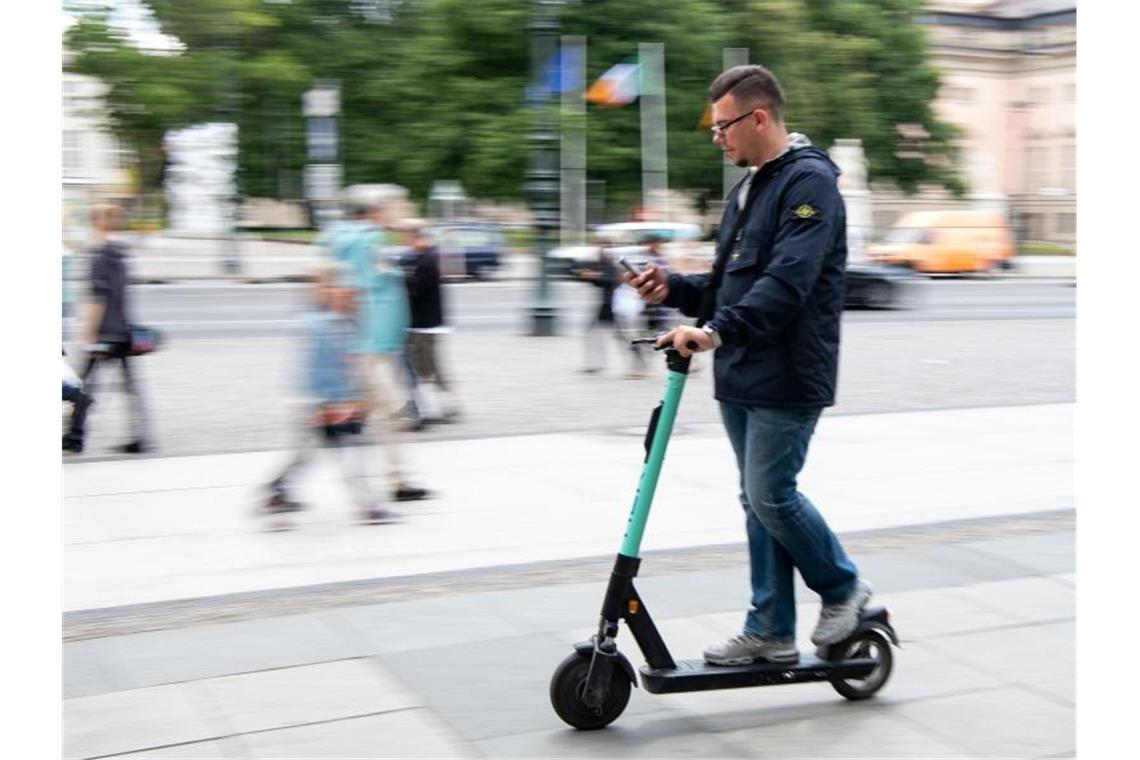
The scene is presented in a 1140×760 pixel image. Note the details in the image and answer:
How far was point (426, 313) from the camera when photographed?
1034cm

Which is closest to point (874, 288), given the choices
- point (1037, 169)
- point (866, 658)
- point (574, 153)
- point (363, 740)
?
point (574, 153)

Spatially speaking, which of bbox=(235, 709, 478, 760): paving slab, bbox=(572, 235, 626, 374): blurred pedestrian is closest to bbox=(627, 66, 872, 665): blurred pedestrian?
bbox=(235, 709, 478, 760): paving slab

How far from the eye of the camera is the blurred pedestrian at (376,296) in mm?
7230

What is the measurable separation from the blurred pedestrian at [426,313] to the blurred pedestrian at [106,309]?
6.76 feet

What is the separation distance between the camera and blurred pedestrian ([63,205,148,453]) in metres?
8.78

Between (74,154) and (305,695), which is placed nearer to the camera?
(305,695)

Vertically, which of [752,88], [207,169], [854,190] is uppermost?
[207,169]

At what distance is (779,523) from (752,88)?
117 cm

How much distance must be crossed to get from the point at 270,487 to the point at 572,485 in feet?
5.65

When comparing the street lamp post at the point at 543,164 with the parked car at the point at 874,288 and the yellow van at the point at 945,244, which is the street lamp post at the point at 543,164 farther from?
the yellow van at the point at 945,244

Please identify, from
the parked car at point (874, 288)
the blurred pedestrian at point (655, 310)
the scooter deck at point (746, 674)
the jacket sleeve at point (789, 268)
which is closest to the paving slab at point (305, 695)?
the scooter deck at point (746, 674)

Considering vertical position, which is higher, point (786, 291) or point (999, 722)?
point (786, 291)

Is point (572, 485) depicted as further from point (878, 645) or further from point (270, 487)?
point (878, 645)

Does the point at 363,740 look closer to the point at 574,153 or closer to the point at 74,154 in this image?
the point at 574,153
